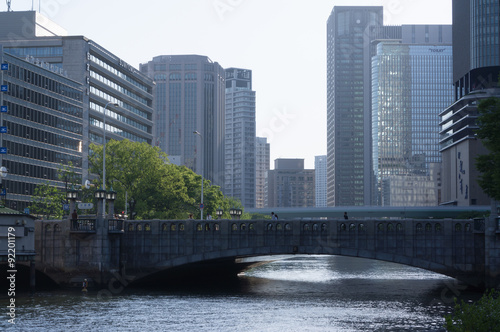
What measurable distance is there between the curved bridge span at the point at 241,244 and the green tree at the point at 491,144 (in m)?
10.4

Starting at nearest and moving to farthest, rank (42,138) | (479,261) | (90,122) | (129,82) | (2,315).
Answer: (2,315) < (479,261) < (42,138) < (90,122) < (129,82)

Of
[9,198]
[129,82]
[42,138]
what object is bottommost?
[9,198]

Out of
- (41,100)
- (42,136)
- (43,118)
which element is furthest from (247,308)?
(43,118)

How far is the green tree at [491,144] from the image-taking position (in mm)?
58188

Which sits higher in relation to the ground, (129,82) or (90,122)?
(129,82)

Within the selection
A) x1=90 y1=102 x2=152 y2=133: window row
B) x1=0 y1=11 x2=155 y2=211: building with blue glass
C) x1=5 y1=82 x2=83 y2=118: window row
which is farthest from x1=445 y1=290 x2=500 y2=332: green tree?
x1=90 y1=102 x2=152 y2=133: window row

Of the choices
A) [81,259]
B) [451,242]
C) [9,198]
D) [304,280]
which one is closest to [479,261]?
[451,242]

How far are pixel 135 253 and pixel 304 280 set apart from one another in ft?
85.7

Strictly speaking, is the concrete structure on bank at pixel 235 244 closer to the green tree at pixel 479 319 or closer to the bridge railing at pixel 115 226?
the bridge railing at pixel 115 226

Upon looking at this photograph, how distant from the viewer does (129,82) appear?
188m

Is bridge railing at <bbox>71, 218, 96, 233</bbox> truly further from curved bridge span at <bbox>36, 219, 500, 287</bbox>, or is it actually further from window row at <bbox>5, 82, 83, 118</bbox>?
window row at <bbox>5, 82, 83, 118</bbox>

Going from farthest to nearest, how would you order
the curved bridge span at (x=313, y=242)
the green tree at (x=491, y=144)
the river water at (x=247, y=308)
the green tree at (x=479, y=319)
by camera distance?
the curved bridge span at (x=313, y=242) → the green tree at (x=491, y=144) → the river water at (x=247, y=308) → the green tree at (x=479, y=319)

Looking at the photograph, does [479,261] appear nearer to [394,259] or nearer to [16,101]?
[394,259]

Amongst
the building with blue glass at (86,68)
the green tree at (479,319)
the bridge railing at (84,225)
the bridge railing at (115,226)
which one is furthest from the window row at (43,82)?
the green tree at (479,319)
